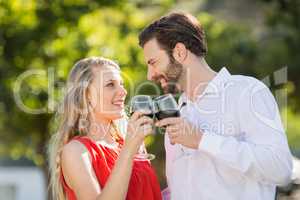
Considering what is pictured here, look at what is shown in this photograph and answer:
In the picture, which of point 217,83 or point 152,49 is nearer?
point 217,83

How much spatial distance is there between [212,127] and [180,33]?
52 centimetres

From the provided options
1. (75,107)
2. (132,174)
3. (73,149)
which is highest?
(75,107)

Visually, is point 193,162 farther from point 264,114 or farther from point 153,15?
point 153,15

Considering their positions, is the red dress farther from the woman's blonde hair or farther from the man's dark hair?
the man's dark hair

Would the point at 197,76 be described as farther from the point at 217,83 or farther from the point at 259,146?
the point at 259,146

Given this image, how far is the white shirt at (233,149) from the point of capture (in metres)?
3.32

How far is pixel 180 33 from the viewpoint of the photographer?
3.71m

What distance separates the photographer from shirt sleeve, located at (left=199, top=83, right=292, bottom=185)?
10.8ft

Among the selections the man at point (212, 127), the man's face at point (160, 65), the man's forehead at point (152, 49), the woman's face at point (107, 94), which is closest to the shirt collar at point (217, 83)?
the man at point (212, 127)

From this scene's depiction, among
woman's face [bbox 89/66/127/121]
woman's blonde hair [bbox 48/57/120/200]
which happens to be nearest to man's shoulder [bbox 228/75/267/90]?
woman's face [bbox 89/66/127/121]

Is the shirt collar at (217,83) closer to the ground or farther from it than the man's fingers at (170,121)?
farther from it

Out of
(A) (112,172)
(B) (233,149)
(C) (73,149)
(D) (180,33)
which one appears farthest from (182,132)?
(C) (73,149)

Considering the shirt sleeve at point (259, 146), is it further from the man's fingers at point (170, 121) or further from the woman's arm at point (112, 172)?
the woman's arm at point (112, 172)

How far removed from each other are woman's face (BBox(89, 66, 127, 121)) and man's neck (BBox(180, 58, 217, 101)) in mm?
409
